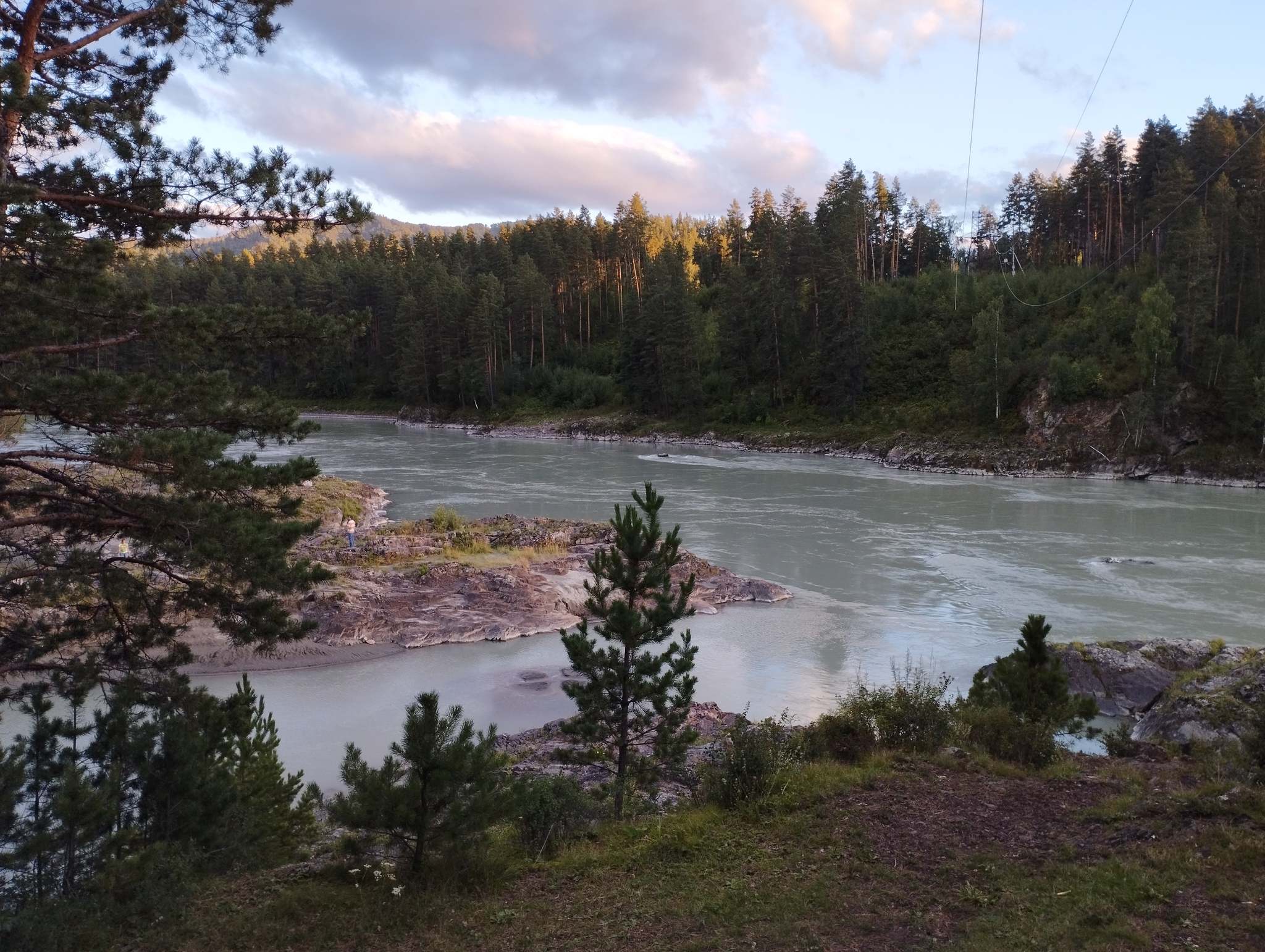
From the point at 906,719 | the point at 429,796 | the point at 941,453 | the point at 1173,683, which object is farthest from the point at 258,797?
the point at 941,453

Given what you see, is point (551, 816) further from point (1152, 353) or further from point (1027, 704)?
point (1152, 353)

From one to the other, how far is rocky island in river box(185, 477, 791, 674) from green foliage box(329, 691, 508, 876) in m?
8.24

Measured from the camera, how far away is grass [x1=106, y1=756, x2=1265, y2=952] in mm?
5199

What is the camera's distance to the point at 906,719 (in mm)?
9289

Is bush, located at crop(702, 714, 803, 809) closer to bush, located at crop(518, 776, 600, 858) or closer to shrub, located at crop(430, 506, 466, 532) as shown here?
bush, located at crop(518, 776, 600, 858)

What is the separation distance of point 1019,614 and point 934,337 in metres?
45.2

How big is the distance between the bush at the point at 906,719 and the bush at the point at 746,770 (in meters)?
1.18

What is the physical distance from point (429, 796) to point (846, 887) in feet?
9.74

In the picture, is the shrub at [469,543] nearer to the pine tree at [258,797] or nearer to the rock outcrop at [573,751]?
the rock outcrop at [573,751]

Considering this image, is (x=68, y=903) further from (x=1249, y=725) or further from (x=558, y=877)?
(x=1249, y=725)

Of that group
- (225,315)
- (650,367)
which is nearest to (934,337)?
(650,367)

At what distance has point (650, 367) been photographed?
66375 millimetres

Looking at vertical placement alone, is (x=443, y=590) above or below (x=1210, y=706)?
below

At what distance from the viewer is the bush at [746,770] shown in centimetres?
757
